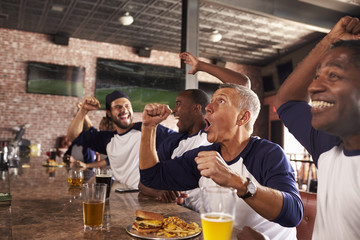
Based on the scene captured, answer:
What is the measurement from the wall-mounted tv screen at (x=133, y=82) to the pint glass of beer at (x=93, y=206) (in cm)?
650

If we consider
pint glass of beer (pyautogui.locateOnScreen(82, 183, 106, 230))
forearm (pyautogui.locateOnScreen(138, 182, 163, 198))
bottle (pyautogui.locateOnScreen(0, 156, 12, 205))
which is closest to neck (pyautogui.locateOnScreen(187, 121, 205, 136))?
forearm (pyautogui.locateOnScreen(138, 182, 163, 198))

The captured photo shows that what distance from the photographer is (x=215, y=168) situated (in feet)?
3.11

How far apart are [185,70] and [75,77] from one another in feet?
14.0

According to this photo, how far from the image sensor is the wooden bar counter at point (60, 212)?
3.42 ft

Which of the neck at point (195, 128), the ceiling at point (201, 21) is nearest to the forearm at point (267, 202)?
the neck at point (195, 128)

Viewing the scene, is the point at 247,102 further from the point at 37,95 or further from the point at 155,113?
the point at 37,95

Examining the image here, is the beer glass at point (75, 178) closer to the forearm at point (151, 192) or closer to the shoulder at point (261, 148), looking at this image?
the forearm at point (151, 192)

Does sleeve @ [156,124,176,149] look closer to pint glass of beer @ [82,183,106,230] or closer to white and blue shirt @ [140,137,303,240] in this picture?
white and blue shirt @ [140,137,303,240]

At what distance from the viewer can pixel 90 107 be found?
2768 millimetres

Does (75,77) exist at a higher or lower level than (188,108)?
higher

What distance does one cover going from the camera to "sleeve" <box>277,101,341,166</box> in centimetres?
105

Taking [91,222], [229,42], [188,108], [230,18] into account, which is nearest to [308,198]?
[91,222]

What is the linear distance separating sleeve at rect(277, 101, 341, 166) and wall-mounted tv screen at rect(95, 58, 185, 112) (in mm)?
6362

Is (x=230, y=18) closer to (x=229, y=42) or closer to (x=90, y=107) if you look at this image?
(x=229, y=42)
